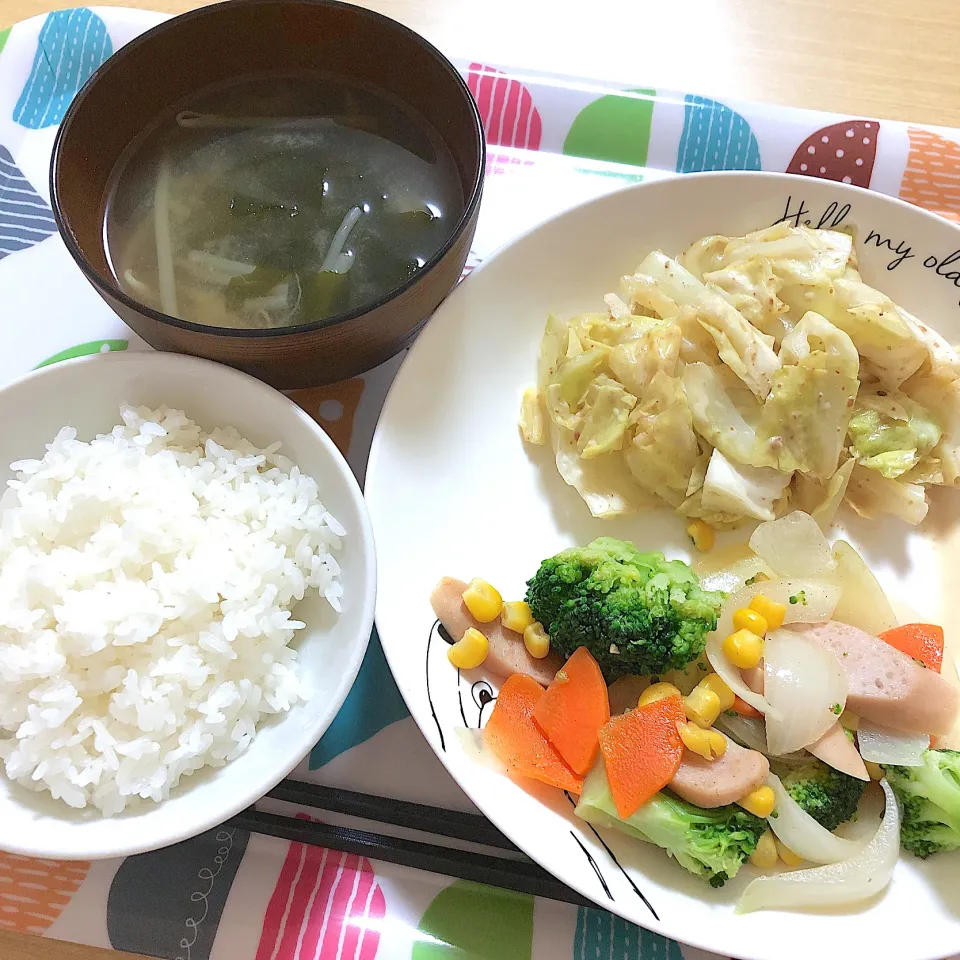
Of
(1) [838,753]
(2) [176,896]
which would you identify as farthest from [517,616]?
(2) [176,896]

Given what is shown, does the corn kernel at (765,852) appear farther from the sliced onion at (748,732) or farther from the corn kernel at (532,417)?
the corn kernel at (532,417)

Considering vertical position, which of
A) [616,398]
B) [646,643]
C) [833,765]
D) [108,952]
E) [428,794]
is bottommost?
[108,952]

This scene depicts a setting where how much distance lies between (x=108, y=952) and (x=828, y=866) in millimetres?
1417

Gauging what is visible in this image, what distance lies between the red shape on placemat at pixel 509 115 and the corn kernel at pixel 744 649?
1.51 m

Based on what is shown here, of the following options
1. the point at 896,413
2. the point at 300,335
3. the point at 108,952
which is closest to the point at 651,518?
the point at 896,413

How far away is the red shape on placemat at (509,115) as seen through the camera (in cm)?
237

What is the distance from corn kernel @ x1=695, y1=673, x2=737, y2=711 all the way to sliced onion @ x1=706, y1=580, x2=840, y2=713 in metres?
0.03

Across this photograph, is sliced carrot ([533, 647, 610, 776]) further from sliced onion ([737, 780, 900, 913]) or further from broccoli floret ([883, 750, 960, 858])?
broccoli floret ([883, 750, 960, 858])

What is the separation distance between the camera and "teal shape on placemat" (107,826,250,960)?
161cm

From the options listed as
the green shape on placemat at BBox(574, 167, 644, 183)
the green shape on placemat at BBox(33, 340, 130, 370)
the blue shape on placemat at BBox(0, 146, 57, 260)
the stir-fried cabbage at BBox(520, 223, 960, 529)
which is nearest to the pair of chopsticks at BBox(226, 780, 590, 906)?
the stir-fried cabbage at BBox(520, 223, 960, 529)

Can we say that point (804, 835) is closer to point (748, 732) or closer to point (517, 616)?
point (748, 732)

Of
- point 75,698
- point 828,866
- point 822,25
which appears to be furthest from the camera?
point 822,25

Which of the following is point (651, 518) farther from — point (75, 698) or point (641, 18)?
point (641, 18)

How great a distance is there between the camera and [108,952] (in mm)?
1625
